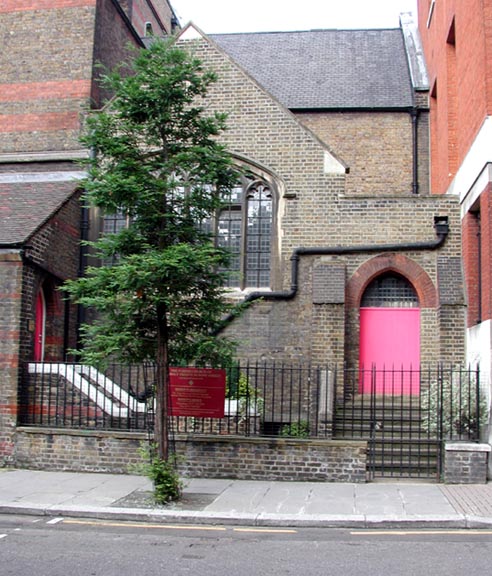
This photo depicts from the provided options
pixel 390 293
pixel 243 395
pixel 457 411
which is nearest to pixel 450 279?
pixel 390 293

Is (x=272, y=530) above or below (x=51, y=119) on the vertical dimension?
below

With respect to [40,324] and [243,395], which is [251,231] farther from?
[40,324]

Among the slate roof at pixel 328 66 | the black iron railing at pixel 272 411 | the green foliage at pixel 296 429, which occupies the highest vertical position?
the slate roof at pixel 328 66

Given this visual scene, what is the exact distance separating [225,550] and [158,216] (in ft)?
Answer: 15.4

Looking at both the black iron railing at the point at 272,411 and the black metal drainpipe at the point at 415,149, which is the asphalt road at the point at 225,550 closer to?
the black iron railing at the point at 272,411

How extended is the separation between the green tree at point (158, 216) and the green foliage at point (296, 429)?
12.5 feet

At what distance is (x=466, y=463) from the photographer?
11109 mm

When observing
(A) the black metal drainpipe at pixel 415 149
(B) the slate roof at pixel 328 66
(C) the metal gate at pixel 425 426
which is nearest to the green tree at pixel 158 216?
(C) the metal gate at pixel 425 426

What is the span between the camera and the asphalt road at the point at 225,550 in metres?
6.66

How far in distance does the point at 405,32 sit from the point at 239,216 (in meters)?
11.8

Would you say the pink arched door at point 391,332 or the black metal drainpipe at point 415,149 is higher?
the black metal drainpipe at point 415,149

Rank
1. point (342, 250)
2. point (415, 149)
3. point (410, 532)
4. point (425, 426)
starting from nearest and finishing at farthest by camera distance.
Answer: point (410, 532) → point (425, 426) → point (342, 250) → point (415, 149)

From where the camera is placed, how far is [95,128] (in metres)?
10.3

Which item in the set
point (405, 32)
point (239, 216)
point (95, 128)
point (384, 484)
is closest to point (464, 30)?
point (239, 216)
